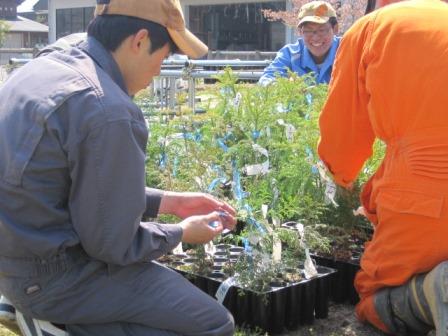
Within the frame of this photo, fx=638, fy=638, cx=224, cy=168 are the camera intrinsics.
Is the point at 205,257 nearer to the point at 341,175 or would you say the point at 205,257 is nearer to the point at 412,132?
the point at 341,175

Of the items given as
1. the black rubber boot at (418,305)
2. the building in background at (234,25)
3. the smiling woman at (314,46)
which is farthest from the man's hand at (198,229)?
the building in background at (234,25)

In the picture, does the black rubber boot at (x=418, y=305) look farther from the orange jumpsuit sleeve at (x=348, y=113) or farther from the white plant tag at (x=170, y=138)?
the white plant tag at (x=170, y=138)

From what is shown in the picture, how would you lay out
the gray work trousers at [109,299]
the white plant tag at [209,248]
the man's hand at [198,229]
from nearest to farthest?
the gray work trousers at [109,299] → the man's hand at [198,229] → the white plant tag at [209,248]

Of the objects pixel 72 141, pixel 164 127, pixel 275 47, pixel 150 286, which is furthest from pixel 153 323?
pixel 275 47

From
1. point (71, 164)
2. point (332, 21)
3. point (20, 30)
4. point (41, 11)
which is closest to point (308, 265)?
point (71, 164)

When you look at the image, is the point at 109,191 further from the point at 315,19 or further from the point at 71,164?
the point at 315,19

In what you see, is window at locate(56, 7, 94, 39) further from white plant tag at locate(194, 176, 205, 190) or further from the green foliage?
white plant tag at locate(194, 176, 205, 190)

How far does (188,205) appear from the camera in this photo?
237 centimetres

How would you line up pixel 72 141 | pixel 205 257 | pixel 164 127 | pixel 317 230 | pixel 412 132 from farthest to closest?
pixel 164 127 → pixel 317 230 → pixel 205 257 → pixel 412 132 → pixel 72 141

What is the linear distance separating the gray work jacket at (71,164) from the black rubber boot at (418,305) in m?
1.10

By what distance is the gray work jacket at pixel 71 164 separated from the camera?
1.78 m

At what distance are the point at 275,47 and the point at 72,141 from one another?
79.9 ft

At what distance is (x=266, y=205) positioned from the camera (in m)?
2.78

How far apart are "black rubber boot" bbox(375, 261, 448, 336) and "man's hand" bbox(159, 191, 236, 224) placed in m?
0.78
